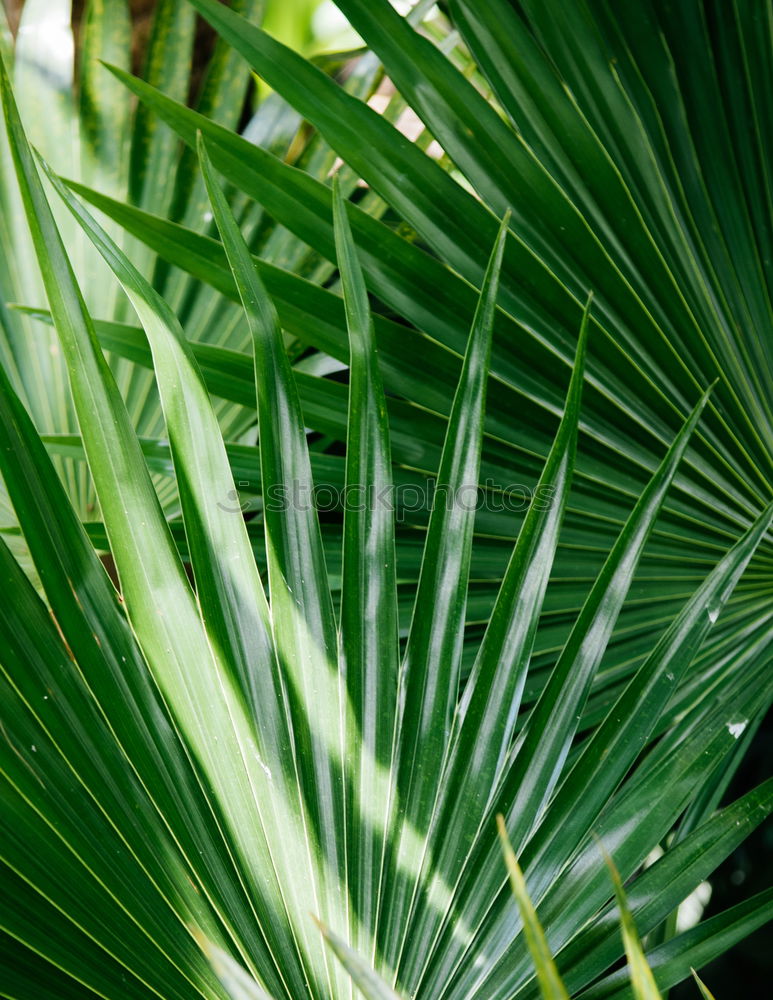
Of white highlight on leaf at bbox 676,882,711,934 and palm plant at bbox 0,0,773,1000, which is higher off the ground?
palm plant at bbox 0,0,773,1000

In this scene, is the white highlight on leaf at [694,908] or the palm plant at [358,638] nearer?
the palm plant at [358,638]

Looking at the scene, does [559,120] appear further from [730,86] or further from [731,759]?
[731,759]

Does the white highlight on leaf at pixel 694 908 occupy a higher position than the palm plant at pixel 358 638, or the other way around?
the palm plant at pixel 358 638

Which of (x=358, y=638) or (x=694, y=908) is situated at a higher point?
(x=358, y=638)

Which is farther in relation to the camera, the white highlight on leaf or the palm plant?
the white highlight on leaf

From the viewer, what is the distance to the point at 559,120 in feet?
2.39

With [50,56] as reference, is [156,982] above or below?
below

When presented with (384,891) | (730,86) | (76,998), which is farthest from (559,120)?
(76,998)

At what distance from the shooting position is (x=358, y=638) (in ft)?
1.72

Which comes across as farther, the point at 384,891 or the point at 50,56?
the point at 50,56

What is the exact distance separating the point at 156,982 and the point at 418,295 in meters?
0.57

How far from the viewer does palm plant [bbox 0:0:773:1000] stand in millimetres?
451

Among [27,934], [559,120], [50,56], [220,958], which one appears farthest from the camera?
[50,56]

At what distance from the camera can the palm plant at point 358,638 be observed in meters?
0.45
